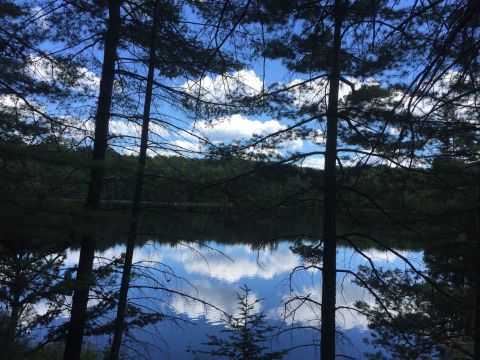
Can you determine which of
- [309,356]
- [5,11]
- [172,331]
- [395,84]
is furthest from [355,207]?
[172,331]

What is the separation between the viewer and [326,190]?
6500 mm

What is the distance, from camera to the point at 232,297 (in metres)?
17.6

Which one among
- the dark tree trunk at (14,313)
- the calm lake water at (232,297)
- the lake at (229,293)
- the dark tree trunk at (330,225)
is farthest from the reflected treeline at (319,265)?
the calm lake water at (232,297)

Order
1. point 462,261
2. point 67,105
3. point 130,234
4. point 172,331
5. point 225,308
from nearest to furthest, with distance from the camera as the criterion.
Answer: point 67,105, point 130,234, point 462,261, point 172,331, point 225,308

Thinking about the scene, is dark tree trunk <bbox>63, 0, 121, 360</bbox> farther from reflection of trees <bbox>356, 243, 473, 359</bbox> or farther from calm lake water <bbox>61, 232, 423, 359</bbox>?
reflection of trees <bbox>356, 243, 473, 359</bbox>

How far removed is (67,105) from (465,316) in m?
9.24

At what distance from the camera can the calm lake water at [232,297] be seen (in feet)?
34.8

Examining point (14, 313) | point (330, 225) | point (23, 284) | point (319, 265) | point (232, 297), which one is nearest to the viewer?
point (23, 284)

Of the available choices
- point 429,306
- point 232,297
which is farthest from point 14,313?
point 232,297

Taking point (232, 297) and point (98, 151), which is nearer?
point (98, 151)

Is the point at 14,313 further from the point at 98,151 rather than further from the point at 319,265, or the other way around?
the point at 319,265

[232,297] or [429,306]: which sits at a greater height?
[429,306]

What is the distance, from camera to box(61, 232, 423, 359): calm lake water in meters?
10.6

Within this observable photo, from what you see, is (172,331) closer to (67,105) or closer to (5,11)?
(67,105)
